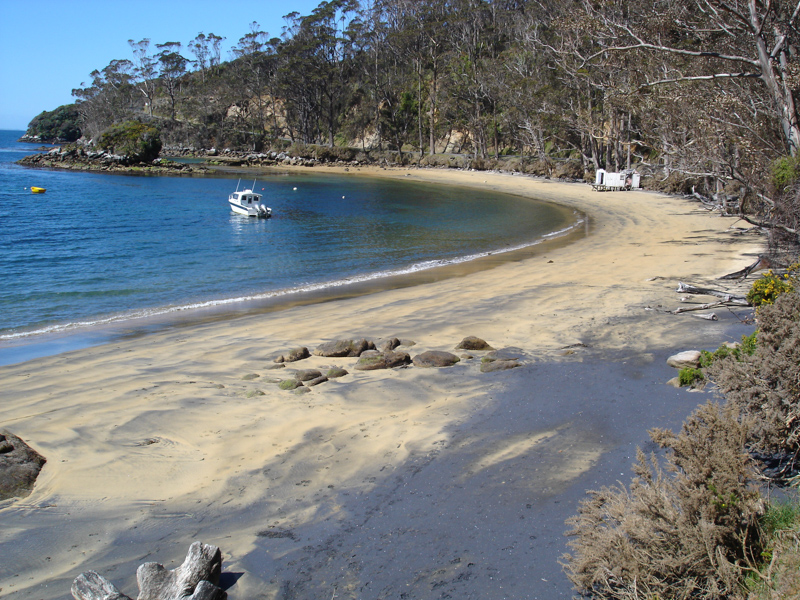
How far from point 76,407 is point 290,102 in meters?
87.0

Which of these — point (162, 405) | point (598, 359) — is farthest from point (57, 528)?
point (598, 359)

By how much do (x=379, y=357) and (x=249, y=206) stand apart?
26.4m

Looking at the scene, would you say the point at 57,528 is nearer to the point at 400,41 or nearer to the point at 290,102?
the point at 400,41

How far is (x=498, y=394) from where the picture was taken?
684 cm

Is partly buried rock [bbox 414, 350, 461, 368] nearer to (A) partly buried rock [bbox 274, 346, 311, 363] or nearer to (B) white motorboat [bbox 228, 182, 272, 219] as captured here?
(A) partly buried rock [bbox 274, 346, 311, 363]

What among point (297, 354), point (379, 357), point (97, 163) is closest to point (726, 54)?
point (379, 357)

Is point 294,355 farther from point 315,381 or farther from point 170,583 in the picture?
point 170,583

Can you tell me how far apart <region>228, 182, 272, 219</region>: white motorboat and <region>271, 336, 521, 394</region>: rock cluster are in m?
24.5

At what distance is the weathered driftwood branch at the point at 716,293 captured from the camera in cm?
996

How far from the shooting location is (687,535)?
3074mm

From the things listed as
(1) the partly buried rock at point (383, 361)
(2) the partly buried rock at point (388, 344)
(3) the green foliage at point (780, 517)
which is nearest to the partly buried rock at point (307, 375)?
(1) the partly buried rock at point (383, 361)

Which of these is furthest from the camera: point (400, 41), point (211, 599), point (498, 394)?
point (400, 41)

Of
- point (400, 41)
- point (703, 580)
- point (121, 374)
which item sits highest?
point (400, 41)

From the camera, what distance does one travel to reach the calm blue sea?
47.8 ft
